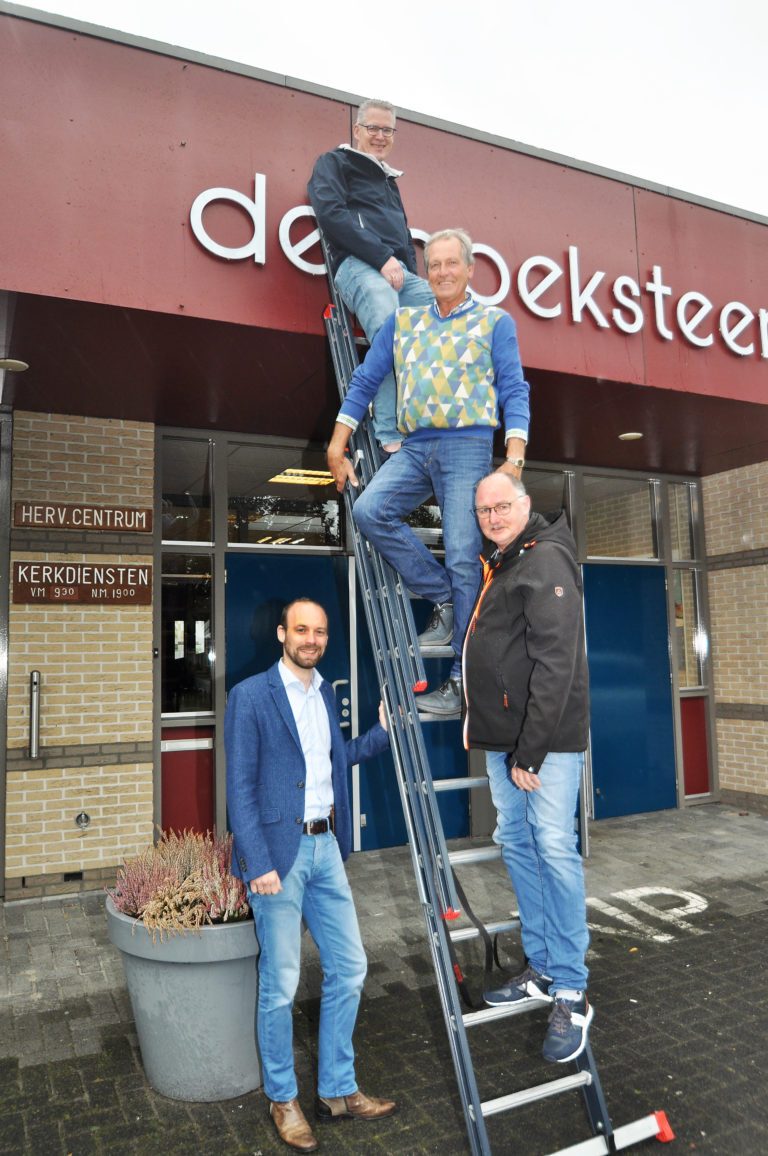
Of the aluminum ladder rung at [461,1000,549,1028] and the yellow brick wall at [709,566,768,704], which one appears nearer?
the aluminum ladder rung at [461,1000,549,1028]

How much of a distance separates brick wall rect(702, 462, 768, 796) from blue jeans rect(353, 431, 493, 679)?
637cm

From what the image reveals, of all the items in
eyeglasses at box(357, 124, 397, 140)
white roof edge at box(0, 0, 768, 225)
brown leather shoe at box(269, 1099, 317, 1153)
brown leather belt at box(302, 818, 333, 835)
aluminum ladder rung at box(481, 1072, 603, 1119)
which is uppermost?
white roof edge at box(0, 0, 768, 225)

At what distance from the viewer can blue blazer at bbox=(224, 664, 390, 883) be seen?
3150 millimetres

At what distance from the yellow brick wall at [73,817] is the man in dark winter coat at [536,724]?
12.7 feet

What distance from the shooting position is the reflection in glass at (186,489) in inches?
272

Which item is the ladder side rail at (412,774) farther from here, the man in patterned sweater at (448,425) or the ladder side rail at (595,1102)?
the ladder side rail at (595,1102)

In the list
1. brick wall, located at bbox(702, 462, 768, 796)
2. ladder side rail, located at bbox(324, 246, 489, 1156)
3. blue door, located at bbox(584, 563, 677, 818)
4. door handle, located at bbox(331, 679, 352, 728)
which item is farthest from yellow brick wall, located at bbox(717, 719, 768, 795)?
ladder side rail, located at bbox(324, 246, 489, 1156)

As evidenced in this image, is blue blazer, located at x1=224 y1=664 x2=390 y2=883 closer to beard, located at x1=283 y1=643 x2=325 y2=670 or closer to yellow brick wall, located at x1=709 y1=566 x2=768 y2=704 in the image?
beard, located at x1=283 y1=643 x2=325 y2=670

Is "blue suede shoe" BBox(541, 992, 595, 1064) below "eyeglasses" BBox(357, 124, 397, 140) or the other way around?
below

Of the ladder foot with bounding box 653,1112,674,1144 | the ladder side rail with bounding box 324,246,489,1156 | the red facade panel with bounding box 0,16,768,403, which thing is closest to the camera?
the ladder side rail with bounding box 324,246,489,1156

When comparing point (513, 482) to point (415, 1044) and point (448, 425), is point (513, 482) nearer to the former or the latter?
point (448, 425)

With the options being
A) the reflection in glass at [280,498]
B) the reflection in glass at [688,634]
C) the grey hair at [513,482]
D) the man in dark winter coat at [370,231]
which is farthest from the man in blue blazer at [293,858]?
the reflection in glass at [688,634]

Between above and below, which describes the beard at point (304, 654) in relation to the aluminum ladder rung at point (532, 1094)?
above

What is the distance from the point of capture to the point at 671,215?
20.3 ft
